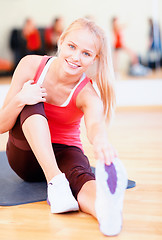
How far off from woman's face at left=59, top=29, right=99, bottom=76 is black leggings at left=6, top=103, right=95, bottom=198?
0.20 meters

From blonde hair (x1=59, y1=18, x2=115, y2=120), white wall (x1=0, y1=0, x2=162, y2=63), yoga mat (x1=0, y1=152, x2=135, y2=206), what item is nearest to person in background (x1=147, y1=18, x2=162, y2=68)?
white wall (x1=0, y1=0, x2=162, y2=63)

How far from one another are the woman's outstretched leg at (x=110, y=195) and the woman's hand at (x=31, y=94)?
44 centimetres

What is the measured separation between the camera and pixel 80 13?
4652mm

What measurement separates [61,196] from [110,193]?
28 centimetres

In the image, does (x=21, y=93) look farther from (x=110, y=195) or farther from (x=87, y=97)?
(x=110, y=195)

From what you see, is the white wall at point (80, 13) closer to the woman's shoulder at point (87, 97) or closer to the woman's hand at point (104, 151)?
the woman's shoulder at point (87, 97)

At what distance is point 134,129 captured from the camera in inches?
137

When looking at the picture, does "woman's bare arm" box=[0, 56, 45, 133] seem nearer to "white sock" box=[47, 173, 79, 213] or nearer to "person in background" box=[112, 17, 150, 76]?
"white sock" box=[47, 173, 79, 213]

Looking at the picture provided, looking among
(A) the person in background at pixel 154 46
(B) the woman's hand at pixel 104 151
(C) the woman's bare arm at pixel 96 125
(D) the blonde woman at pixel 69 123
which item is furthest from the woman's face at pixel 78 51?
(A) the person in background at pixel 154 46

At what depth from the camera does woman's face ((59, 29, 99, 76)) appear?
164 cm

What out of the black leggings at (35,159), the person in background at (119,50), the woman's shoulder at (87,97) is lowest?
the person in background at (119,50)

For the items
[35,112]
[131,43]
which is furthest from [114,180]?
[131,43]

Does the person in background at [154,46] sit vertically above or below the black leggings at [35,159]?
below

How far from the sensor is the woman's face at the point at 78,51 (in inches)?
64.5
